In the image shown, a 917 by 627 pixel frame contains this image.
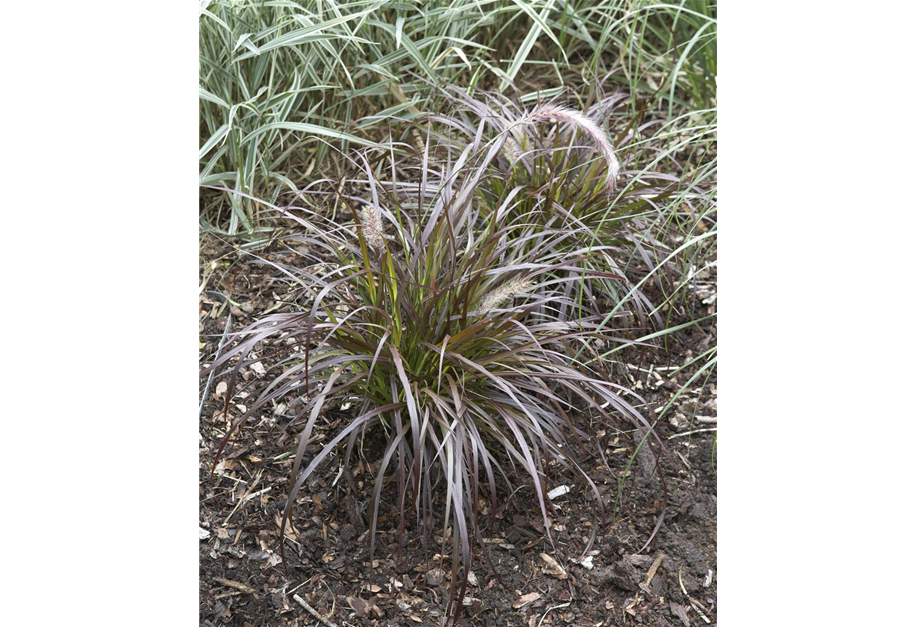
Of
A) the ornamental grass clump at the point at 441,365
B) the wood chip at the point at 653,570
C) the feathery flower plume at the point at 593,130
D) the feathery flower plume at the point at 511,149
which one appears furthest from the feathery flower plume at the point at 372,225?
the wood chip at the point at 653,570

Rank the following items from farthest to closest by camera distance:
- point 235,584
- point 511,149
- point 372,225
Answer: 1. point 511,149
2. point 235,584
3. point 372,225

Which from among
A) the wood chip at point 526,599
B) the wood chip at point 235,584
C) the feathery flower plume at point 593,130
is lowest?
the wood chip at point 526,599

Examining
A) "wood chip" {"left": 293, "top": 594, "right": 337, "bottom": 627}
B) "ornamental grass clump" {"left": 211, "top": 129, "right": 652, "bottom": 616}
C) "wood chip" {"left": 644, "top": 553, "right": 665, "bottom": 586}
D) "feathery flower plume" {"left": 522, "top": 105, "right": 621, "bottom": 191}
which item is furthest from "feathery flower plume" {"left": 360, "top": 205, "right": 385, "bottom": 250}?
"wood chip" {"left": 644, "top": 553, "right": 665, "bottom": 586}

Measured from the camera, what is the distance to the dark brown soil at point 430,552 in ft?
7.13

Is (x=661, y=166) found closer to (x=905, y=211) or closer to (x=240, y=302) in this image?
(x=905, y=211)

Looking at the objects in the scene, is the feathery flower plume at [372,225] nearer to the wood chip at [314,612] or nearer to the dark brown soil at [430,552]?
the dark brown soil at [430,552]

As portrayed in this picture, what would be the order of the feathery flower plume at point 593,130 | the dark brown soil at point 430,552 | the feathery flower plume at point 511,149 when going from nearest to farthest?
the feathery flower plume at point 593,130, the dark brown soil at point 430,552, the feathery flower plume at point 511,149

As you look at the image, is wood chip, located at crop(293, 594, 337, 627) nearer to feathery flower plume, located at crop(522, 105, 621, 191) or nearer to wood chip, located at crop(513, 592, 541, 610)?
wood chip, located at crop(513, 592, 541, 610)

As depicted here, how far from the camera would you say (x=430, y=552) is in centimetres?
225

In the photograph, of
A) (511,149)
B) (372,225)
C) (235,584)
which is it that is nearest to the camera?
(372,225)

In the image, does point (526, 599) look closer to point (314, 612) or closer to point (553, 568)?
point (553, 568)

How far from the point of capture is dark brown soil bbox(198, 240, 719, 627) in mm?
2172

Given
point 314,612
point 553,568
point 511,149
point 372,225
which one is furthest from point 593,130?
point 314,612

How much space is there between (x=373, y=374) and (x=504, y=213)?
61 cm
